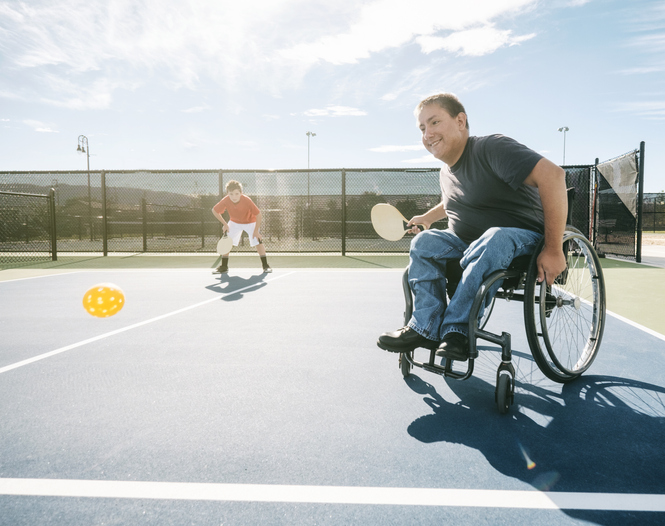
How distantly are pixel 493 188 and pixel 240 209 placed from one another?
6.76 meters

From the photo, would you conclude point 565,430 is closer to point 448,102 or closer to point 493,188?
point 493,188

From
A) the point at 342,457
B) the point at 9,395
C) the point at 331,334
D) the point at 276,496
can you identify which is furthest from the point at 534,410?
the point at 9,395

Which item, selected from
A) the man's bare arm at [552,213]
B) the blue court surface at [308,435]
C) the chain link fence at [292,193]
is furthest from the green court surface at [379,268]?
the man's bare arm at [552,213]

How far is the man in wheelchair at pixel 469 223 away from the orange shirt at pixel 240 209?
6.28 meters

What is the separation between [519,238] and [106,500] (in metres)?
2.09

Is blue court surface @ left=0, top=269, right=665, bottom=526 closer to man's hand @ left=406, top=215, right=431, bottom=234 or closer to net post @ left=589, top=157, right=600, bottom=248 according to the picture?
man's hand @ left=406, top=215, right=431, bottom=234

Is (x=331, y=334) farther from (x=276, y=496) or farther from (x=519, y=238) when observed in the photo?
(x=276, y=496)

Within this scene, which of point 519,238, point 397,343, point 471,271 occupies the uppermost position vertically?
point 519,238

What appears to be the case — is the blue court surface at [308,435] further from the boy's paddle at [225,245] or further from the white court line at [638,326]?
the boy's paddle at [225,245]

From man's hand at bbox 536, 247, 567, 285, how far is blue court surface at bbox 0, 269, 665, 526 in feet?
2.20

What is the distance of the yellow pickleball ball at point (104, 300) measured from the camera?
498 centimetres

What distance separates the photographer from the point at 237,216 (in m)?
8.75

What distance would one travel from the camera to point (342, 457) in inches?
70.6

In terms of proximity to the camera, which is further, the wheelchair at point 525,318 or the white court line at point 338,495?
the wheelchair at point 525,318
